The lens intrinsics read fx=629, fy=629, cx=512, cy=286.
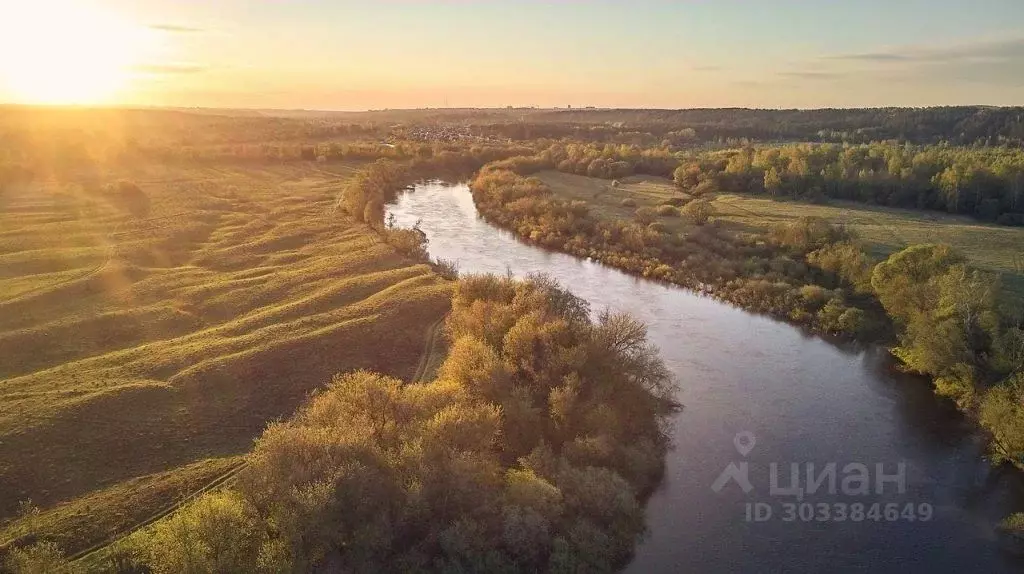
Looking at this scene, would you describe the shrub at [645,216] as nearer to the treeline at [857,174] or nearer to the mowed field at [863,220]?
the mowed field at [863,220]

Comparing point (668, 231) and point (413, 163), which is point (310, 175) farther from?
point (668, 231)

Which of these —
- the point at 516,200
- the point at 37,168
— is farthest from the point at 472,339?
the point at 37,168

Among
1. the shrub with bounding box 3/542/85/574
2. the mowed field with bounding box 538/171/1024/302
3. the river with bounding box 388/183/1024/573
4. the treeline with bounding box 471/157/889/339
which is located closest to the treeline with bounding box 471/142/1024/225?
the mowed field with bounding box 538/171/1024/302

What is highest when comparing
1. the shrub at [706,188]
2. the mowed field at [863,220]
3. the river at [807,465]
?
the shrub at [706,188]

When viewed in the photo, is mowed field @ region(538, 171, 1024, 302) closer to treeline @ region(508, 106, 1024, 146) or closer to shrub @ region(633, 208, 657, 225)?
shrub @ region(633, 208, 657, 225)

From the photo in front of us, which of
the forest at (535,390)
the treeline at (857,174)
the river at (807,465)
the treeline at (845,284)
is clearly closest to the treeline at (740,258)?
the treeline at (845,284)
